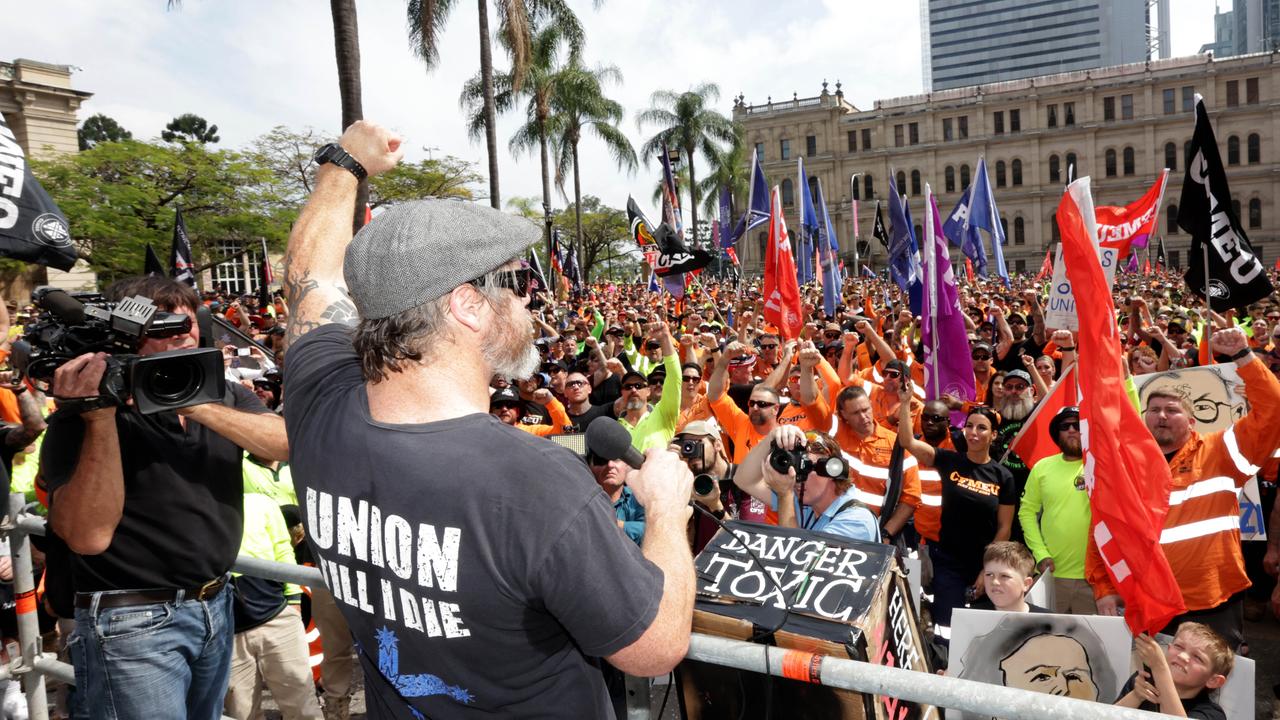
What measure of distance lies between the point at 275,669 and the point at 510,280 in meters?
3.28

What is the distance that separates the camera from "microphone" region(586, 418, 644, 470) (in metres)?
1.59

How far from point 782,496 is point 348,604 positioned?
2.10 meters

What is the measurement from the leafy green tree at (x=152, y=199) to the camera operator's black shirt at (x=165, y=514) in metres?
25.9

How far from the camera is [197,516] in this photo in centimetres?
258

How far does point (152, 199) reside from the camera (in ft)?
86.7

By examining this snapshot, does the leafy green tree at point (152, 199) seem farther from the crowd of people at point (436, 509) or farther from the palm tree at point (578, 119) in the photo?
the crowd of people at point (436, 509)

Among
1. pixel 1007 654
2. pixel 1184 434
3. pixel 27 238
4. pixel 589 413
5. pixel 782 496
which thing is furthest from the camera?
pixel 589 413

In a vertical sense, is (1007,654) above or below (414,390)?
below

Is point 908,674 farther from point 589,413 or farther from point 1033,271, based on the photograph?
point 1033,271

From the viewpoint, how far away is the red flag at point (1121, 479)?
3488 millimetres

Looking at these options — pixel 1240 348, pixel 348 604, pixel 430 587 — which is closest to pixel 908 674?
pixel 430 587

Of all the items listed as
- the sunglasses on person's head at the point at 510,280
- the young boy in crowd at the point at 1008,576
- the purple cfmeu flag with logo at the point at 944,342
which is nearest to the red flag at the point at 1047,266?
the purple cfmeu flag with logo at the point at 944,342

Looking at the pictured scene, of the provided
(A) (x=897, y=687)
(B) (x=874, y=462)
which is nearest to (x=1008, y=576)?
(B) (x=874, y=462)

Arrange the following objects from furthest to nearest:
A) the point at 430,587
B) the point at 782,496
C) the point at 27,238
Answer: the point at 782,496 < the point at 27,238 < the point at 430,587
